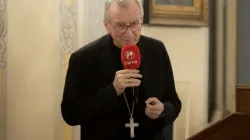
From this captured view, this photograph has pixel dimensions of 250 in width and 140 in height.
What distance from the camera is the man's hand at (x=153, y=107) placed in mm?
1627

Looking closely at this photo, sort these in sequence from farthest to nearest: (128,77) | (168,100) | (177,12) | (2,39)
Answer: (177,12)
(2,39)
(168,100)
(128,77)

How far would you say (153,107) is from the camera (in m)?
1.63

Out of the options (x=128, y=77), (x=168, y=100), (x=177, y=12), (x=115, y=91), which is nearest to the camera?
(x=128, y=77)

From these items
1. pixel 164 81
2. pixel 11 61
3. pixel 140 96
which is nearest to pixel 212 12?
pixel 164 81

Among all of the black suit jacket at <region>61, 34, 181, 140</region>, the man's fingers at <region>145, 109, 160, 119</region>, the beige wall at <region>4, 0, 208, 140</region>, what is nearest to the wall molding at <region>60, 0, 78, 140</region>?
the beige wall at <region>4, 0, 208, 140</region>

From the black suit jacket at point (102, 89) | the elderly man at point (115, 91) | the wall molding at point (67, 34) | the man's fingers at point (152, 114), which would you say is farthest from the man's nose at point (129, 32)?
the wall molding at point (67, 34)

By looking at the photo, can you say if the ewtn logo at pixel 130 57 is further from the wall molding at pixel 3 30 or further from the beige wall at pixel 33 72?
the wall molding at pixel 3 30

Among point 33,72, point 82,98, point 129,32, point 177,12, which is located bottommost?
point 82,98

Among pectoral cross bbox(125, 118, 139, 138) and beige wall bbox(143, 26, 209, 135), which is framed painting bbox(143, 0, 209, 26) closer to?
beige wall bbox(143, 26, 209, 135)

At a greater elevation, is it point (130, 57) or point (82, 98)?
point (130, 57)

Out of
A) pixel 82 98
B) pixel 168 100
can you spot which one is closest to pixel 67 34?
pixel 82 98

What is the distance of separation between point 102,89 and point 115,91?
0.09m

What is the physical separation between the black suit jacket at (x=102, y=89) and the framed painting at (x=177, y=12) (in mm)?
611

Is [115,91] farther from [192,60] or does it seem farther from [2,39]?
[192,60]
